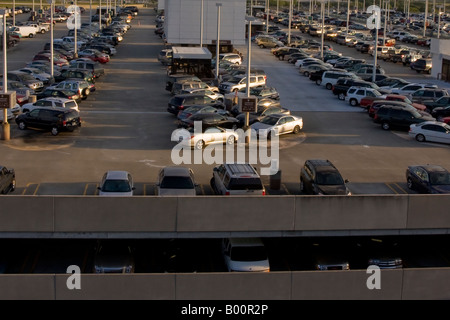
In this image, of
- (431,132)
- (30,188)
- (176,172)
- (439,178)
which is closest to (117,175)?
(176,172)

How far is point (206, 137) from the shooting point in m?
31.7

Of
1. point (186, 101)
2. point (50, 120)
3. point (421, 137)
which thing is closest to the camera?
point (50, 120)

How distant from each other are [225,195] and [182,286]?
13.8 feet

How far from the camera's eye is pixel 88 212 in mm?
22297

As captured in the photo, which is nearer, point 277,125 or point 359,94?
point 277,125

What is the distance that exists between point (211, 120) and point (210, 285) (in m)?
13.8

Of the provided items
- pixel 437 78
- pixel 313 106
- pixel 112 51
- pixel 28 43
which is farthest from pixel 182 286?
pixel 28 43

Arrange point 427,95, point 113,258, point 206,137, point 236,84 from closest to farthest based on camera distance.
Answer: point 113,258 → point 206,137 → point 427,95 → point 236,84

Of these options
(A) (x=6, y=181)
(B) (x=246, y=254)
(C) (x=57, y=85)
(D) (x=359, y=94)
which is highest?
(C) (x=57, y=85)

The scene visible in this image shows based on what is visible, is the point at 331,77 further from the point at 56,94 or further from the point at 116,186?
the point at 116,186

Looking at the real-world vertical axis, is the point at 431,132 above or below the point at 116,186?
above

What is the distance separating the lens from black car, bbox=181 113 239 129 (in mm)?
33219

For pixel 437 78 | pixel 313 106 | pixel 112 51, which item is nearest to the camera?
pixel 313 106
